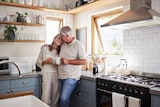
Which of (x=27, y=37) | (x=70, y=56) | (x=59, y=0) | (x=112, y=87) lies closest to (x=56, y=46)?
(x=70, y=56)

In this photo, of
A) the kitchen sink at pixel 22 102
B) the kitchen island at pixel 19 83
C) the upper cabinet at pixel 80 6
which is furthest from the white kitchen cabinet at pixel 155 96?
the kitchen island at pixel 19 83

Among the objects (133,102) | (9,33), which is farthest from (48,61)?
(133,102)

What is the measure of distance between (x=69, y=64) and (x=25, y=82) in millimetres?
809

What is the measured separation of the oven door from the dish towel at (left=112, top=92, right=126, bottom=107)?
118 millimetres

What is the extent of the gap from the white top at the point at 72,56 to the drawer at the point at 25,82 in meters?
0.48

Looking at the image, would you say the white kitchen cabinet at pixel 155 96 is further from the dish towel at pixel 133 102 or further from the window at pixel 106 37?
the window at pixel 106 37

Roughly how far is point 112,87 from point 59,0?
254cm

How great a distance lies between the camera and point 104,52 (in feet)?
12.1

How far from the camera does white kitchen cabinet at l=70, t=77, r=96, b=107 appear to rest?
274 centimetres

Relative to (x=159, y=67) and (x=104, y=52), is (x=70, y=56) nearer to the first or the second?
(x=104, y=52)

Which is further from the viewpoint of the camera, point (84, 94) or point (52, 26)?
point (52, 26)

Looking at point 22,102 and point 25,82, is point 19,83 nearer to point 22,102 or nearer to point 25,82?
point 25,82

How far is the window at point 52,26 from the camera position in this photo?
13.3 feet

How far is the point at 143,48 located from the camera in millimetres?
2805
